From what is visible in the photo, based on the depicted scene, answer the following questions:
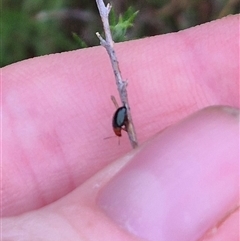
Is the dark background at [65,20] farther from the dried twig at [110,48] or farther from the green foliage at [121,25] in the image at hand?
the dried twig at [110,48]

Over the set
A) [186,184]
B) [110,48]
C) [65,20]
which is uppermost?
[110,48]

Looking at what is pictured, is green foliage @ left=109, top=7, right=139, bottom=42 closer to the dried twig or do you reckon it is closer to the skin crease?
the skin crease

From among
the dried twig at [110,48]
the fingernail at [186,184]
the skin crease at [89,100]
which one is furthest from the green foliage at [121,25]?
the fingernail at [186,184]

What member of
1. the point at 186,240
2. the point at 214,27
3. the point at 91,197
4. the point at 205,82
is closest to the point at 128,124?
the point at 91,197

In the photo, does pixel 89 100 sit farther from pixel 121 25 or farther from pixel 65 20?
pixel 65 20

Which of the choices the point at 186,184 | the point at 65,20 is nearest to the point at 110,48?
the point at 186,184

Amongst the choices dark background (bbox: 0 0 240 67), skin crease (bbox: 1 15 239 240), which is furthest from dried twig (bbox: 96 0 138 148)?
dark background (bbox: 0 0 240 67)
